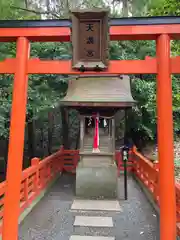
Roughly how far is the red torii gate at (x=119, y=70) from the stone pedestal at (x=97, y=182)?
359 centimetres

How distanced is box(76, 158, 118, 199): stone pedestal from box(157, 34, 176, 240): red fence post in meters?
3.58

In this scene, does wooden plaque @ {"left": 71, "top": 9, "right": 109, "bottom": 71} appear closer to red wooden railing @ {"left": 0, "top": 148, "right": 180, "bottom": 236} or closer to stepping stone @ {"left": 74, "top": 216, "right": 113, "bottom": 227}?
red wooden railing @ {"left": 0, "top": 148, "right": 180, "bottom": 236}

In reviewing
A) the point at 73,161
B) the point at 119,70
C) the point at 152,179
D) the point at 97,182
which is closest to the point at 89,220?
the point at 97,182

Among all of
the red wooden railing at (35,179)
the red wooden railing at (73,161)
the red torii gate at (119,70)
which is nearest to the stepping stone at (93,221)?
the red wooden railing at (35,179)

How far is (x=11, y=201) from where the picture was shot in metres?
3.81

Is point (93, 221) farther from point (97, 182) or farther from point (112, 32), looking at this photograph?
point (112, 32)

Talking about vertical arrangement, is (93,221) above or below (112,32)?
below

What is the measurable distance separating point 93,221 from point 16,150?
2505 millimetres

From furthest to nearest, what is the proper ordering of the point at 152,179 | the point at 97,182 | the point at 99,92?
the point at 99,92, the point at 97,182, the point at 152,179

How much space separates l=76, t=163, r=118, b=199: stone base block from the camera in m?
7.23

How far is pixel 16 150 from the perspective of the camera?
3875 mm

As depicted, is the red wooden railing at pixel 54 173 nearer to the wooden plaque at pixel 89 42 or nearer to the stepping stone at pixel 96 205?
the stepping stone at pixel 96 205

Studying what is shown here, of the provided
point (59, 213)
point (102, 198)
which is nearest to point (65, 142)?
point (102, 198)

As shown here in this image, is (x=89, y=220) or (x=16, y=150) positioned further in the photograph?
(x=89, y=220)
